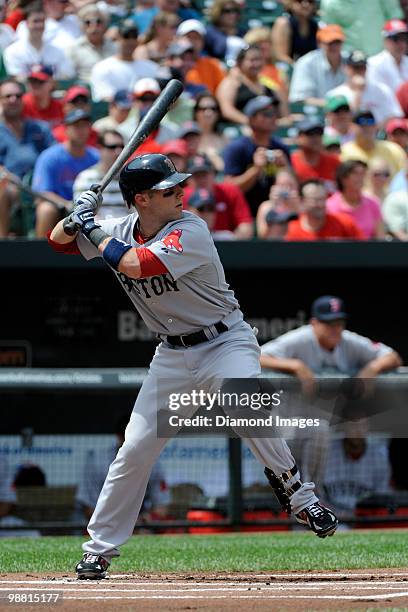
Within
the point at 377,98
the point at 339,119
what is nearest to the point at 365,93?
the point at 377,98

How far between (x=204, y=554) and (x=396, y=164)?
5.15 meters

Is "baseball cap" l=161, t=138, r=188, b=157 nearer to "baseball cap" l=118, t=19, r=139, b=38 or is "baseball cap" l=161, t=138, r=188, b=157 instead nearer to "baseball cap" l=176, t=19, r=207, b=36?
"baseball cap" l=118, t=19, r=139, b=38

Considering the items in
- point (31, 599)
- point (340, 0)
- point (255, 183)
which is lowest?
point (31, 599)

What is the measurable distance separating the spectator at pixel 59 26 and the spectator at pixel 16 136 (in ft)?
5.36

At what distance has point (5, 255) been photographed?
352 inches

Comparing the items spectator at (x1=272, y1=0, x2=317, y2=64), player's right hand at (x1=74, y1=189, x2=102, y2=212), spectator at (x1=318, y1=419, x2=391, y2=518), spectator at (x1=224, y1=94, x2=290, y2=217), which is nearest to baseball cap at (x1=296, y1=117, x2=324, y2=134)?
spectator at (x1=224, y1=94, x2=290, y2=217)

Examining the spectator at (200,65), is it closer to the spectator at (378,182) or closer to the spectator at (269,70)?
the spectator at (269,70)

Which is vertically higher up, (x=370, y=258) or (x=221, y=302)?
(x=370, y=258)

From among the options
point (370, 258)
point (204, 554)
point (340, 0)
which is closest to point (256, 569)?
point (204, 554)

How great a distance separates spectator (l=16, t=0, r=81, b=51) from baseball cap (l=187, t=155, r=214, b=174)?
234cm

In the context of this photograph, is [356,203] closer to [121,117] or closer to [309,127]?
[309,127]

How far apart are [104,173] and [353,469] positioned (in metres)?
2.73

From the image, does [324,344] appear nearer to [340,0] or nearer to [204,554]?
[204,554]

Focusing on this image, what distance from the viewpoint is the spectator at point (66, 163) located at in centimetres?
912
